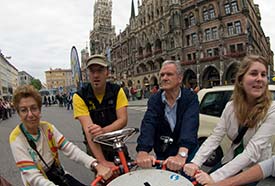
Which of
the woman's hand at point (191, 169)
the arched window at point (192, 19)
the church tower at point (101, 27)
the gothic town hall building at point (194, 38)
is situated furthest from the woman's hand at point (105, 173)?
the church tower at point (101, 27)

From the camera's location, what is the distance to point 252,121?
194 cm

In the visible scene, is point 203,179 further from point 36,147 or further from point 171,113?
point 36,147

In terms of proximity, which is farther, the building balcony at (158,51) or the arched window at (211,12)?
the building balcony at (158,51)

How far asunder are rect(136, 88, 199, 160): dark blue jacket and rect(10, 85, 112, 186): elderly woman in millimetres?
578

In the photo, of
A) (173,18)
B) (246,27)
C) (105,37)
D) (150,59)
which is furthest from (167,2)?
(105,37)

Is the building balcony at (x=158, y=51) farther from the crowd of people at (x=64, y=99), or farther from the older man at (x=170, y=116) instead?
the older man at (x=170, y=116)

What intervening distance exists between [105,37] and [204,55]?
51673 mm

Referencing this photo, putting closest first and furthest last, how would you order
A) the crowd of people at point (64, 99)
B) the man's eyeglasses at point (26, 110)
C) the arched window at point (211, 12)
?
the man's eyeglasses at point (26, 110) < the crowd of people at point (64, 99) < the arched window at point (211, 12)

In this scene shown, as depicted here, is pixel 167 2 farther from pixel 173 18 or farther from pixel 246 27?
pixel 246 27

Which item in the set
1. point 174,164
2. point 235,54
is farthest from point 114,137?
point 235,54

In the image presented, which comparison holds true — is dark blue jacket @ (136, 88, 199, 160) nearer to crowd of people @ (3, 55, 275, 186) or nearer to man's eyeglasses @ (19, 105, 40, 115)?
crowd of people @ (3, 55, 275, 186)

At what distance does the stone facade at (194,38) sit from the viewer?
33.4 m

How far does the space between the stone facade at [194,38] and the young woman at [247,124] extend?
27.5 metres

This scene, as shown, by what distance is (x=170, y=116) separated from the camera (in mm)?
2445
